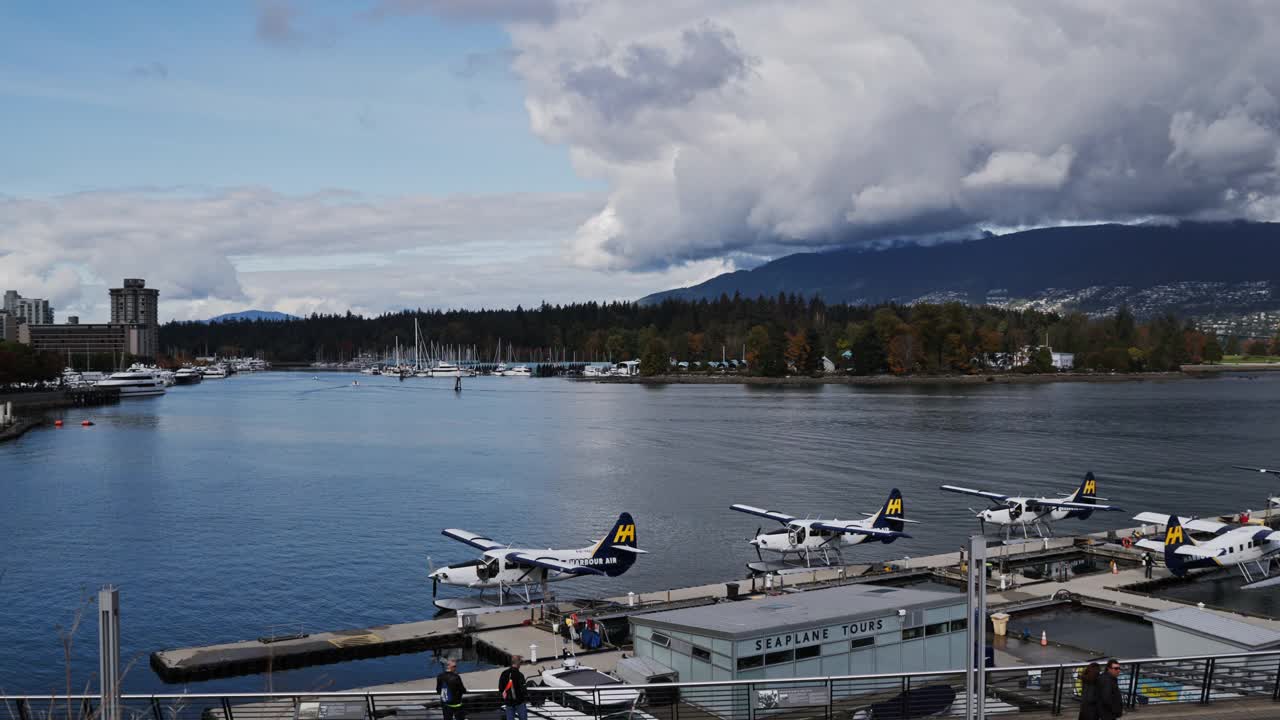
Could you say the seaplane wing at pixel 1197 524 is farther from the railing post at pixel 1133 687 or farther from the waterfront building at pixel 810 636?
the railing post at pixel 1133 687

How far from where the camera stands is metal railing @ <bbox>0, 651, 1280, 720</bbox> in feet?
55.6

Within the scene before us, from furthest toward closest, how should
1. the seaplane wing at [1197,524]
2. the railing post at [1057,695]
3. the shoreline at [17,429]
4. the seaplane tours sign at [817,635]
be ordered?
the shoreline at [17,429] < the seaplane wing at [1197,524] < the seaplane tours sign at [817,635] < the railing post at [1057,695]

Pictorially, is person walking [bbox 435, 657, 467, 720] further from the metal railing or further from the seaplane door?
the seaplane door

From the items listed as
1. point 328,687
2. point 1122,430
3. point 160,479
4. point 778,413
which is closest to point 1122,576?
point 328,687

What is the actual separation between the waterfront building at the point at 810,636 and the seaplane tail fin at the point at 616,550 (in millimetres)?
15689

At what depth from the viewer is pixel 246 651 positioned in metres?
33.3

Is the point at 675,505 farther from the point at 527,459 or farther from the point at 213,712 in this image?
the point at 213,712

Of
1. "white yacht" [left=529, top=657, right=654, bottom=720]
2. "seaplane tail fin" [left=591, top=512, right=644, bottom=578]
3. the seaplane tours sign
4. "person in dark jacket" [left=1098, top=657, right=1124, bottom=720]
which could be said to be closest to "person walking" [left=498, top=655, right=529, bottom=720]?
"white yacht" [left=529, top=657, right=654, bottom=720]

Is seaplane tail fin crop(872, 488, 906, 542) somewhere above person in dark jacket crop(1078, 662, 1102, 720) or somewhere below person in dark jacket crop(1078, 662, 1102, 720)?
below

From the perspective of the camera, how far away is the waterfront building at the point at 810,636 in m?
23.6

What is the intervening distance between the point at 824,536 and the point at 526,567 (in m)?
15.1

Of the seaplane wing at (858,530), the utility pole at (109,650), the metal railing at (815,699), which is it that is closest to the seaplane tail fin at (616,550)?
the seaplane wing at (858,530)

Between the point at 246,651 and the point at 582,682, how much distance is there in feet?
45.6

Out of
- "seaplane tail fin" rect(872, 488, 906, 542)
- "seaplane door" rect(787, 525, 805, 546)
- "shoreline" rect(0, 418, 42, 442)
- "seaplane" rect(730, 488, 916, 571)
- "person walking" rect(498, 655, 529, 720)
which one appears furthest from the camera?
"shoreline" rect(0, 418, 42, 442)
